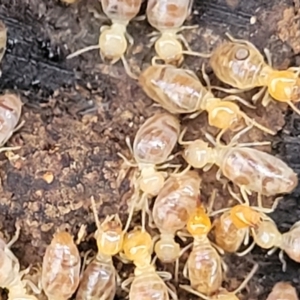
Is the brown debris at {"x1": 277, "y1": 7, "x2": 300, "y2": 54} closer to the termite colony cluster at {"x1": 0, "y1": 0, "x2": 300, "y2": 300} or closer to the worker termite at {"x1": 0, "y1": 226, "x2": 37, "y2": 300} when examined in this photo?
the termite colony cluster at {"x1": 0, "y1": 0, "x2": 300, "y2": 300}

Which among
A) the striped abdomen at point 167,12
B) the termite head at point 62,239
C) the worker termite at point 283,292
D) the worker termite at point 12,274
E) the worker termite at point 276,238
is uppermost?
the striped abdomen at point 167,12

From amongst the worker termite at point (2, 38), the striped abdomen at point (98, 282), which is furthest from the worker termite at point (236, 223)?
the worker termite at point (2, 38)

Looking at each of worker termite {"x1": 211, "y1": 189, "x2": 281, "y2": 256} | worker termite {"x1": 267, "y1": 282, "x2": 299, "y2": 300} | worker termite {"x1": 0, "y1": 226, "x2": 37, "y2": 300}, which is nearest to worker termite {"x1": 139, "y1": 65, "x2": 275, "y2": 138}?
worker termite {"x1": 211, "y1": 189, "x2": 281, "y2": 256}

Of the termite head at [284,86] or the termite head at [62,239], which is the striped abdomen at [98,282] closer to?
the termite head at [62,239]

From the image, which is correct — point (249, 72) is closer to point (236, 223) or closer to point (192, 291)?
point (236, 223)

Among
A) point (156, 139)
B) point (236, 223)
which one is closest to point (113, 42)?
point (156, 139)

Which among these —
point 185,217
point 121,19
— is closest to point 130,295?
point 185,217
